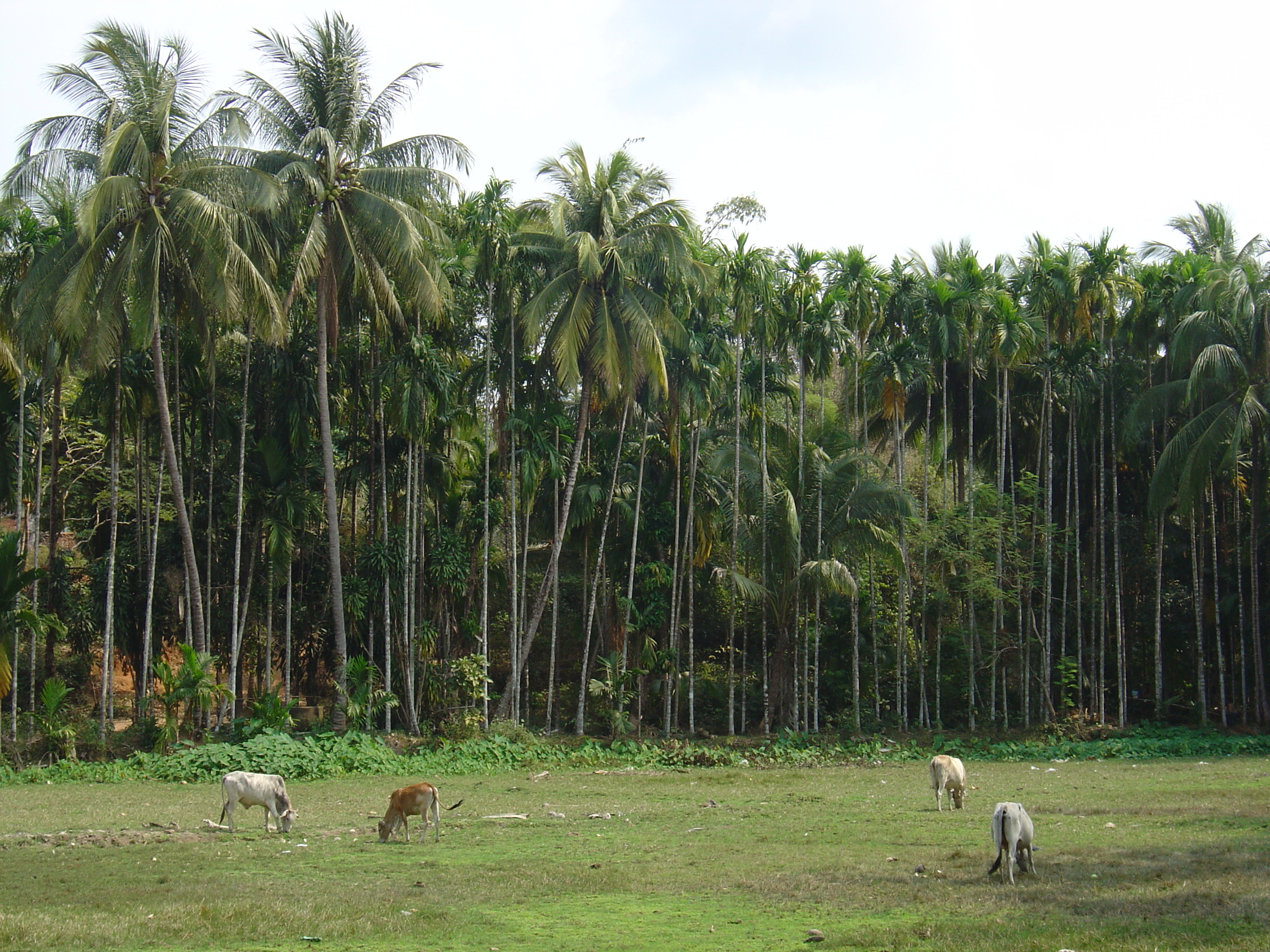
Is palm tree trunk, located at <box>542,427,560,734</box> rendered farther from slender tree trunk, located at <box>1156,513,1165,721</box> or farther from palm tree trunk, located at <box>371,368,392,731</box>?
slender tree trunk, located at <box>1156,513,1165,721</box>

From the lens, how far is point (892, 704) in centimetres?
3606

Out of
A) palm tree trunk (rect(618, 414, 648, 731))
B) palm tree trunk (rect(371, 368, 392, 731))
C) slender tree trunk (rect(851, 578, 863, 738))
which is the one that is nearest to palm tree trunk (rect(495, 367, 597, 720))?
palm tree trunk (rect(618, 414, 648, 731))

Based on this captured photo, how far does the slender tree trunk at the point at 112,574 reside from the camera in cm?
2403

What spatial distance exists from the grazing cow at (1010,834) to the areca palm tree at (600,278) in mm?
18161

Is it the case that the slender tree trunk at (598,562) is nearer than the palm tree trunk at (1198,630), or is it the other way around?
the slender tree trunk at (598,562)

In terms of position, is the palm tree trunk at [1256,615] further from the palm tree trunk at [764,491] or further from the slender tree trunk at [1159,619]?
the palm tree trunk at [764,491]

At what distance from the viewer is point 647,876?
36.7 feet

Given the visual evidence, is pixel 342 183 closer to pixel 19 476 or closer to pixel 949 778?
pixel 19 476

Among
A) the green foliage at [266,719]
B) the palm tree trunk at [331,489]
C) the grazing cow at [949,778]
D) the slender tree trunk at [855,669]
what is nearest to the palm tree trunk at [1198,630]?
the slender tree trunk at [855,669]

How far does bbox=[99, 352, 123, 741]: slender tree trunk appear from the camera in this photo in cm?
2403

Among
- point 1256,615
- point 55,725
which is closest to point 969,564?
point 1256,615

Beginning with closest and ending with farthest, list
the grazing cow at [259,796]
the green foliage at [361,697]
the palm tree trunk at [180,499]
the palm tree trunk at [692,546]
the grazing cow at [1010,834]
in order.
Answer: the grazing cow at [1010,834], the grazing cow at [259,796], the palm tree trunk at [180,499], the green foliage at [361,697], the palm tree trunk at [692,546]

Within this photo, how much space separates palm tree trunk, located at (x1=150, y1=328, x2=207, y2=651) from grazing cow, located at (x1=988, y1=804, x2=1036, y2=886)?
705 inches

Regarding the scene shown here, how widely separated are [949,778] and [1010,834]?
6110mm
